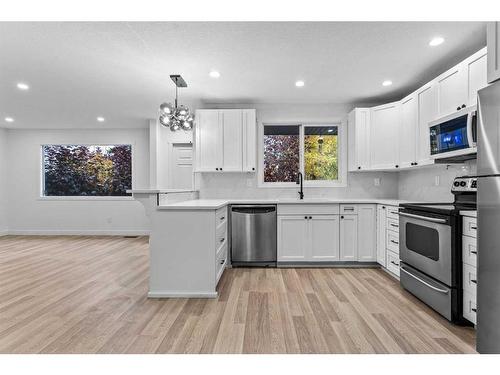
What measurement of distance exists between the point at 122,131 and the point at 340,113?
4861mm

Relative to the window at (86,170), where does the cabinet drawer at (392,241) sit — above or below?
below

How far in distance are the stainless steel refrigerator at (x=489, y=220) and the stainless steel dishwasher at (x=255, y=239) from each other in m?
2.45

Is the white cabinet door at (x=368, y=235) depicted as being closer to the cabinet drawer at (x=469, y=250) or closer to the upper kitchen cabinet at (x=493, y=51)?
the cabinet drawer at (x=469, y=250)

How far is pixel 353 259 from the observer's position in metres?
3.87

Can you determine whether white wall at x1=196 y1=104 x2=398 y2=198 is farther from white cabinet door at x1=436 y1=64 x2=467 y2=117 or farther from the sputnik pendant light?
white cabinet door at x1=436 y1=64 x2=467 y2=117

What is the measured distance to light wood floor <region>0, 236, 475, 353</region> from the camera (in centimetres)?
193

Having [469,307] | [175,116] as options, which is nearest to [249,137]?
[175,116]

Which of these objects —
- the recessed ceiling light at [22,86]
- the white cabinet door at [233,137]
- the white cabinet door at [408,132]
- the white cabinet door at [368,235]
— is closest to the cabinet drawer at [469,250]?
the white cabinet door at [408,132]

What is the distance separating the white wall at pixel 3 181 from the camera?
21.6 ft

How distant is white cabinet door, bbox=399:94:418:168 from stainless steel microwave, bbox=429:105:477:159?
603mm

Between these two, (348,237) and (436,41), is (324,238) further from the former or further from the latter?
(436,41)

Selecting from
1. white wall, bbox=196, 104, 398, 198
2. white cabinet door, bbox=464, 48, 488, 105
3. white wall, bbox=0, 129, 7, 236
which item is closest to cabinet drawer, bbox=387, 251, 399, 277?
white wall, bbox=196, 104, 398, 198
